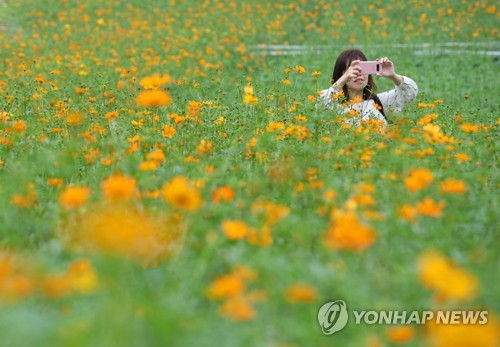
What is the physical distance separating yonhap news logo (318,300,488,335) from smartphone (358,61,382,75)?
108 inches

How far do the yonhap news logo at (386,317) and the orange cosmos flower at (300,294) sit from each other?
112 millimetres

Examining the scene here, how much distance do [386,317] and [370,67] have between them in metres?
2.83

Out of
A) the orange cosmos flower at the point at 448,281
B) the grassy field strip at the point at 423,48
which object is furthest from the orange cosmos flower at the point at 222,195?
the grassy field strip at the point at 423,48

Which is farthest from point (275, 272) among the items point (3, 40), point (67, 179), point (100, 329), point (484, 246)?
point (3, 40)

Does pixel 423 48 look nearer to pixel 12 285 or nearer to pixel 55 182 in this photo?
pixel 55 182

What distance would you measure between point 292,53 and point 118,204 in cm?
748

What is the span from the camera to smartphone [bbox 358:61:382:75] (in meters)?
4.17

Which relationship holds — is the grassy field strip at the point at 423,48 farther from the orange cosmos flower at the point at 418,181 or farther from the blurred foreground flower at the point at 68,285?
the blurred foreground flower at the point at 68,285

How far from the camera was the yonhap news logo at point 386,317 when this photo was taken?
5.47 feet

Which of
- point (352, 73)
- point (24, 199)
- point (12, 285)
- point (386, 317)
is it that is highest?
point (352, 73)

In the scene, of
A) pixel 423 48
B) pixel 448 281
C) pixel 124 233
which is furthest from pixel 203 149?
pixel 423 48

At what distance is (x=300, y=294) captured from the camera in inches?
59.9

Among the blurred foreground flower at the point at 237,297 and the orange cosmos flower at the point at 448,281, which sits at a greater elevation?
the orange cosmos flower at the point at 448,281

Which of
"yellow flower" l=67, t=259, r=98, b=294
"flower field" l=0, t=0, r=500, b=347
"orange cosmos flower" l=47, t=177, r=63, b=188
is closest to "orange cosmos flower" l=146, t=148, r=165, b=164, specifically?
"flower field" l=0, t=0, r=500, b=347
